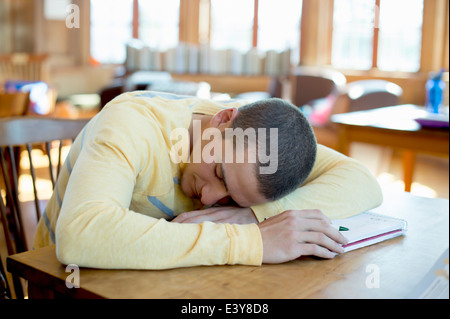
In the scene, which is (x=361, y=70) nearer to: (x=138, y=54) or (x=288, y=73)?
(x=288, y=73)

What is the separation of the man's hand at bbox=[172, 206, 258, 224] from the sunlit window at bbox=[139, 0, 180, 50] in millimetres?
7746

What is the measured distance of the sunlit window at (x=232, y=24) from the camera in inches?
309

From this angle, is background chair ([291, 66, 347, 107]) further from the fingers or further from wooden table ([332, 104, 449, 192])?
the fingers

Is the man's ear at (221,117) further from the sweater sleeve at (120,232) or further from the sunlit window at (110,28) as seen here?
the sunlit window at (110,28)

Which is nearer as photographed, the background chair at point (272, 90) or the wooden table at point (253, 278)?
the wooden table at point (253, 278)

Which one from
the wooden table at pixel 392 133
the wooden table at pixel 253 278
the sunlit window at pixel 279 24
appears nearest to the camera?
the wooden table at pixel 253 278

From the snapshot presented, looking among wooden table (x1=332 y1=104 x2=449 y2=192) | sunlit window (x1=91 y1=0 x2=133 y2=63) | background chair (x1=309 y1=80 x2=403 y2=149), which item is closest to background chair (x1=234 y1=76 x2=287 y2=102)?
background chair (x1=309 y1=80 x2=403 y2=149)

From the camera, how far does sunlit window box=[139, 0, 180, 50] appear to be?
8586 mm

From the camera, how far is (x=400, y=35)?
6.35 m

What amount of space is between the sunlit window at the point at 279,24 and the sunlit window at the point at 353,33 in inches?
22.2

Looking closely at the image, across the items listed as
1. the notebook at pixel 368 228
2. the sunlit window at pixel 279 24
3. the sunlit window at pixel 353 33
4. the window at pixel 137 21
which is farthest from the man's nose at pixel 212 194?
the window at pixel 137 21
